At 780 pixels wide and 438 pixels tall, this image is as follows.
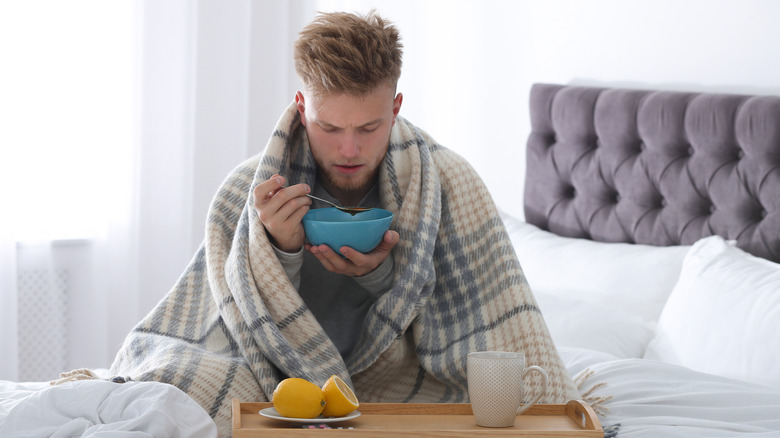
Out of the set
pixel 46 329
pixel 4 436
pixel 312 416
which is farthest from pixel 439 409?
pixel 46 329

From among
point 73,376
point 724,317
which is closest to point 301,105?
point 73,376

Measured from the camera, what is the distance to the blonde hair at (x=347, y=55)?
58.9 inches

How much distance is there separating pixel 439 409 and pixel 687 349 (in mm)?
909

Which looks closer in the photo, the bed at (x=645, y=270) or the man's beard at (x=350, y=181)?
the bed at (x=645, y=270)

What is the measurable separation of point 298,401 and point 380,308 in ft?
1.40

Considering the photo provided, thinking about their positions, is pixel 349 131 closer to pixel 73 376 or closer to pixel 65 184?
pixel 73 376

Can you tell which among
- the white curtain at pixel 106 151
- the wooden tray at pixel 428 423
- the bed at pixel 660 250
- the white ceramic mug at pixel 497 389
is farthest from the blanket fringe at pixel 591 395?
the white curtain at pixel 106 151

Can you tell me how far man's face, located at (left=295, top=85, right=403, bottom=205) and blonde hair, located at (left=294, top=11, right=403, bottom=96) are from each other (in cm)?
2

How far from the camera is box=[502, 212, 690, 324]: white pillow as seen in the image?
220 cm

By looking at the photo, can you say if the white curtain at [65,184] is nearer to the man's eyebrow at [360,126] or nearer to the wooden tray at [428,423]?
the man's eyebrow at [360,126]

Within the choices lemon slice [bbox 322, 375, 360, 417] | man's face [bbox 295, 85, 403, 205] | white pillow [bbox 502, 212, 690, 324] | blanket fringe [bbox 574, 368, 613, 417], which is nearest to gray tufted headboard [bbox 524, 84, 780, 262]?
white pillow [bbox 502, 212, 690, 324]

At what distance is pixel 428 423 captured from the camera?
1192 mm

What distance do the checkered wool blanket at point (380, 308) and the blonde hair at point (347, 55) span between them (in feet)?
0.58

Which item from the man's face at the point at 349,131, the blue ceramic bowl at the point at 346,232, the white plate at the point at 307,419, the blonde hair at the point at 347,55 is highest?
the blonde hair at the point at 347,55
